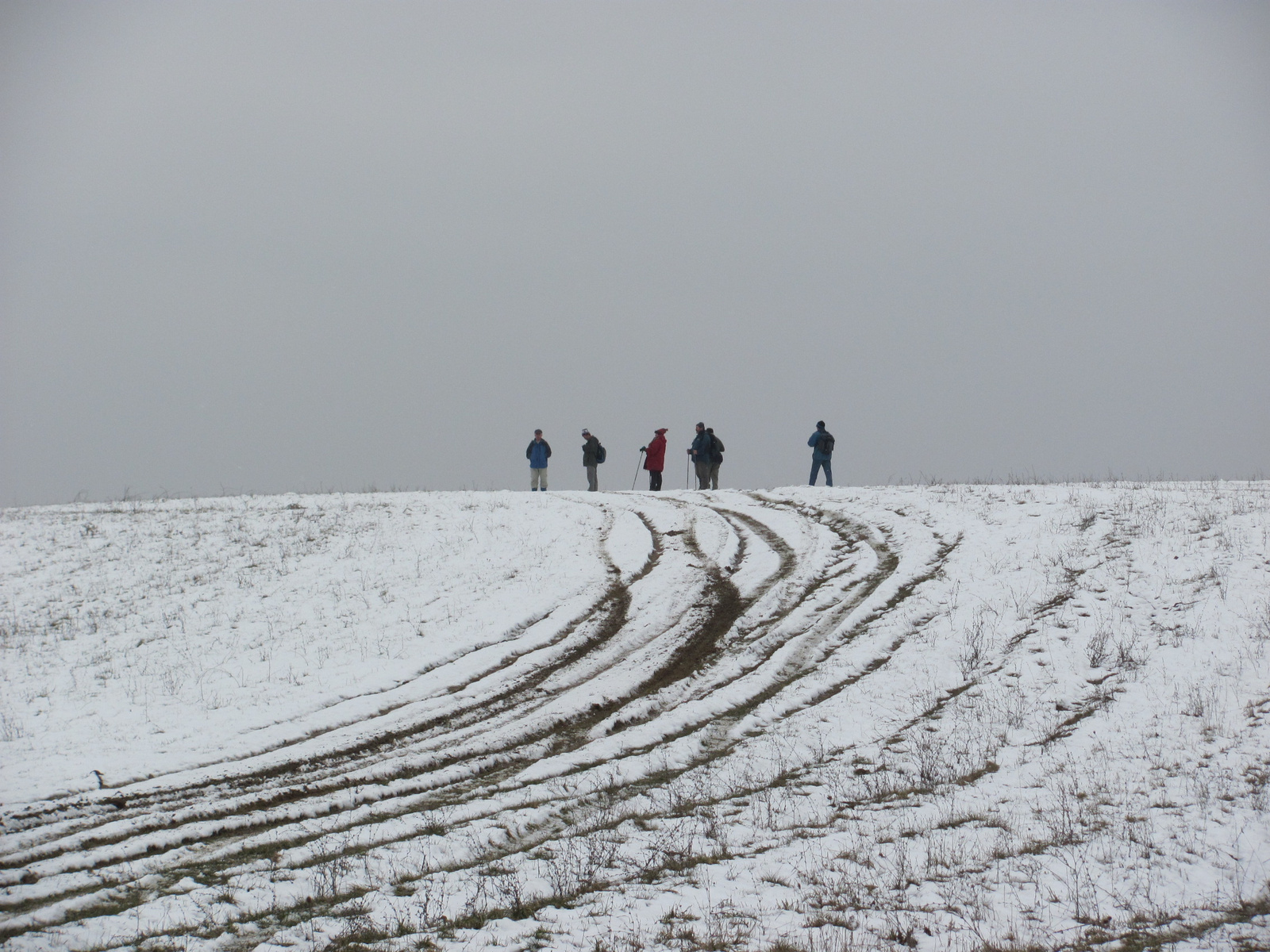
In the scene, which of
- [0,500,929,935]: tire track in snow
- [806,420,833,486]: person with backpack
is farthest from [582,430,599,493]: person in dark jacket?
[0,500,929,935]: tire track in snow

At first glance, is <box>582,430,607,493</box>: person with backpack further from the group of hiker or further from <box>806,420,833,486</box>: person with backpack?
<box>806,420,833,486</box>: person with backpack

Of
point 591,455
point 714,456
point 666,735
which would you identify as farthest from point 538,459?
point 666,735

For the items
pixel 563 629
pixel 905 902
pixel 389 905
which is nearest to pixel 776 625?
pixel 563 629

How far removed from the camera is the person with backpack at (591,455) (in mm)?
27234

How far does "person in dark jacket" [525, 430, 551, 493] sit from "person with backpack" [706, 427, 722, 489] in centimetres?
478

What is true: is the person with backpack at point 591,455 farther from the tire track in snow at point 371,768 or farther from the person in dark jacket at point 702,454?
the tire track in snow at point 371,768

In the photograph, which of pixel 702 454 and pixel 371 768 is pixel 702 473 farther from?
pixel 371 768

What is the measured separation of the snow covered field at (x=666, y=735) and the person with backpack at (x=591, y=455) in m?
9.09

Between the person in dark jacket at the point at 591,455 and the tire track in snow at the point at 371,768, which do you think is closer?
the tire track in snow at the point at 371,768

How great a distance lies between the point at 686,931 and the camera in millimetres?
5781

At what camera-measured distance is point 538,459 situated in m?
27.2

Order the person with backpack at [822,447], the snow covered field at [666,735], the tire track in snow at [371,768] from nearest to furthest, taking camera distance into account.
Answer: the snow covered field at [666,735] < the tire track in snow at [371,768] < the person with backpack at [822,447]

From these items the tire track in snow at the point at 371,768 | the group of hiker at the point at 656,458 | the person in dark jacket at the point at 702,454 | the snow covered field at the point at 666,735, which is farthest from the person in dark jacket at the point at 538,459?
the tire track in snow at the point at 371,768

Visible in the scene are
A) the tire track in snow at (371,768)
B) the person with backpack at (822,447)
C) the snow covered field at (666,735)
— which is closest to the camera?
the snow covered field at (666,735)
